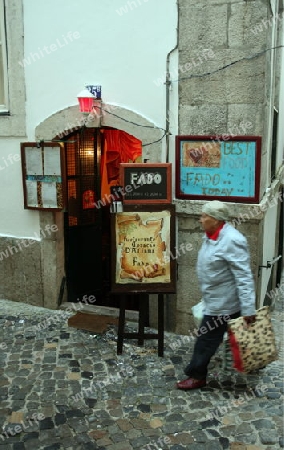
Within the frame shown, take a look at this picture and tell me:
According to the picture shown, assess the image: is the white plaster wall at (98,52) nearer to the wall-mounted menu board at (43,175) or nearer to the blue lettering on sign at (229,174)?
the wall-mounted menu board at (43,175)

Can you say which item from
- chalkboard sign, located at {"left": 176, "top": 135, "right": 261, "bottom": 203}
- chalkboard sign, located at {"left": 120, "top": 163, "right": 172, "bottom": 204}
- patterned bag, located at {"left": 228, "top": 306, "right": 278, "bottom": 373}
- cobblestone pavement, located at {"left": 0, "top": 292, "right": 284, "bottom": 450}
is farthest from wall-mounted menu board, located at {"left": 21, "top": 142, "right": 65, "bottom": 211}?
patterned bag, located at {"left": 228, "top": 306, "right": 278, "bottom": 373}

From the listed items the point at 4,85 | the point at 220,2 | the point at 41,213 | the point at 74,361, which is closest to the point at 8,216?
the point at 41,213

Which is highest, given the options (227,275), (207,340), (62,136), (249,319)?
(62,136)

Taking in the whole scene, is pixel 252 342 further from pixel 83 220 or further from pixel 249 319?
pixel 83 220

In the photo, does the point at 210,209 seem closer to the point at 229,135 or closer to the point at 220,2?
the point at 229,135

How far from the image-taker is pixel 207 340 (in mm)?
4516

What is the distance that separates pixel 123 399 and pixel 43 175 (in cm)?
326

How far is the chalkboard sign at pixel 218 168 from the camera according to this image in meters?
5.22

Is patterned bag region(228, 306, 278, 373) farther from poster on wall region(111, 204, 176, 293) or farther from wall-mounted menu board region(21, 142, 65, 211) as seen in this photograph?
wall-mounted menu board region(21, 142, 65, 211)

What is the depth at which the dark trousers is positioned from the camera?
4.45 m

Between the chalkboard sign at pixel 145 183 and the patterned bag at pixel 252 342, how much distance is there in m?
1.68

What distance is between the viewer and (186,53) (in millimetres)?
5336

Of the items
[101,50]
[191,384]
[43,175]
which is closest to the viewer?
[191,384]

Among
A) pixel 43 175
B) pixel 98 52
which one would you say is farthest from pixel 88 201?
pixel 98 52
